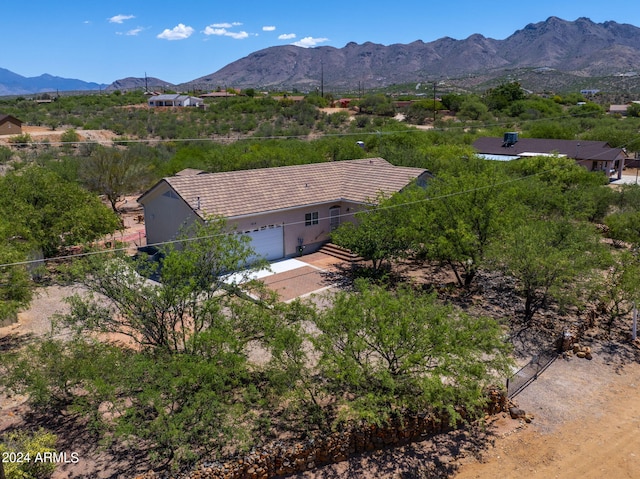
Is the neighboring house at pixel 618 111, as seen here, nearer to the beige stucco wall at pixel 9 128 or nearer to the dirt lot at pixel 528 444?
the dirt lot at pixel 528 444

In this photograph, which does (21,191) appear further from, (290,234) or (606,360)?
(606,360)

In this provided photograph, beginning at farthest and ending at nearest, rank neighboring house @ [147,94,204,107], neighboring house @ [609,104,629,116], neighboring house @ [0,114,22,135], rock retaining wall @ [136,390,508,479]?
neighboring house @ [147,94,204,107], neighboring house @ [609,104,629,116], neighboring house @ [0,114,22,135], rock retaining wall @ [136,390,508,479]

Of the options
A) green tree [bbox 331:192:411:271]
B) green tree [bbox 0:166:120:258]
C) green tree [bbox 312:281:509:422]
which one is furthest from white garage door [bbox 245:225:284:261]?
green tree [bbox 312:281:509:422]

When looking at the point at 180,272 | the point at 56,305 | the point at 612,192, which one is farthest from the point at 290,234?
the point at 612,192

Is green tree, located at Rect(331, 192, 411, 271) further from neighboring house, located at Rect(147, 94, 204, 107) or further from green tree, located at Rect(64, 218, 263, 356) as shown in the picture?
neighboring house, located at Rect(147, 94, 204, 107)

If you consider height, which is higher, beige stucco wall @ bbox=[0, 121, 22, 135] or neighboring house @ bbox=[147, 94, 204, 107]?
neighboring house @ bbox=[147, 94, 204, 107]

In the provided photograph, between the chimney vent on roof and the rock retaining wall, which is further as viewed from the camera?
the chimney vent on roof
